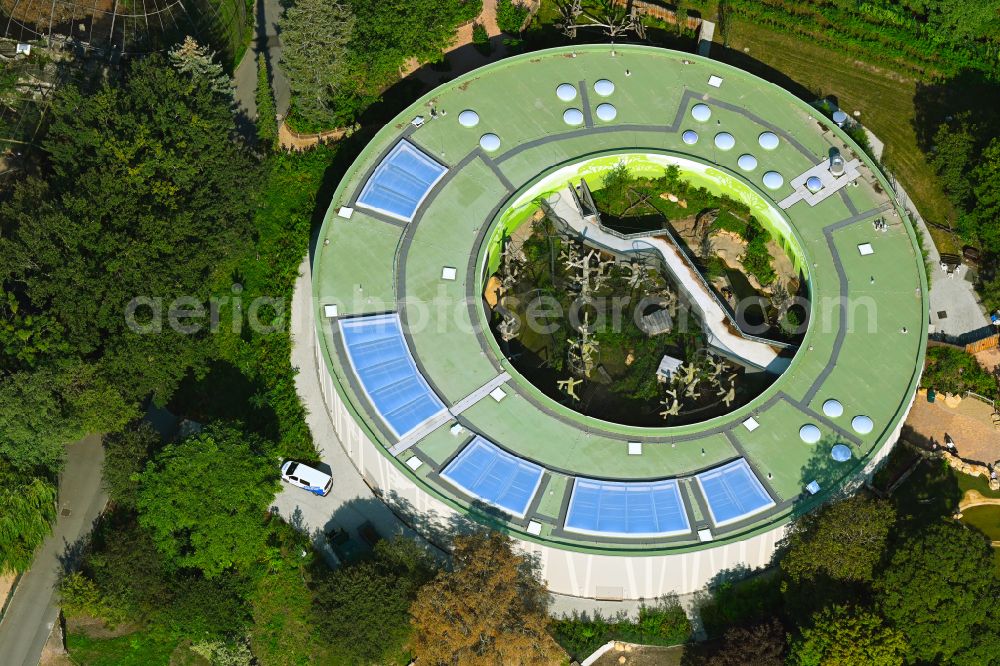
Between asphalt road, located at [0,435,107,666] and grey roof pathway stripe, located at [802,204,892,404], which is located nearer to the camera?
asphalt road, located at [0,435,107,666]

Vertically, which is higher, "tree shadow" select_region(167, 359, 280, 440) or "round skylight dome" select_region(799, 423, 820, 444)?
"round skylight dome" select_region(799, 423, 820, 444)

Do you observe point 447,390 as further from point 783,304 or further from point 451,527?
point 783,304

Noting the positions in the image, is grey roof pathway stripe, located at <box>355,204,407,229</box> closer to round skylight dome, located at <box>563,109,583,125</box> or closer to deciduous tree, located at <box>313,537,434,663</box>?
round skylight dome, located at <box>563,109,583,125</box>

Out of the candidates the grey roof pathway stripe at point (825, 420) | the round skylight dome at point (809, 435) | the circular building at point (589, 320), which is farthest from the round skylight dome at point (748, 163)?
the round skylight dome at point (809, 435)

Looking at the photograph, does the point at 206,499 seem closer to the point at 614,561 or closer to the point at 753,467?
the point at 614,561

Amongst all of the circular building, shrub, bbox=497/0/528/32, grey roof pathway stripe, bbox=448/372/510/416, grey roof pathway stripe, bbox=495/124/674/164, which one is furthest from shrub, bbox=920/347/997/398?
shrub, bbox=497/0/528/32

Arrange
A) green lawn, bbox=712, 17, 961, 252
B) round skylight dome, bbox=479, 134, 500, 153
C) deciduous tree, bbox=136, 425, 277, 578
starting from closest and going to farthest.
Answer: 1. deciduous tree, bbox=136, 425, 277, 578
2. round skylight dome, bbox=479, 134, 500, 153
3. green lawn, bbox=712, 17, 961, 252

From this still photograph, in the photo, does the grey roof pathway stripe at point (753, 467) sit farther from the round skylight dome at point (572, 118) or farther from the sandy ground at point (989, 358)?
the round skylight dome at point (572, 118)
